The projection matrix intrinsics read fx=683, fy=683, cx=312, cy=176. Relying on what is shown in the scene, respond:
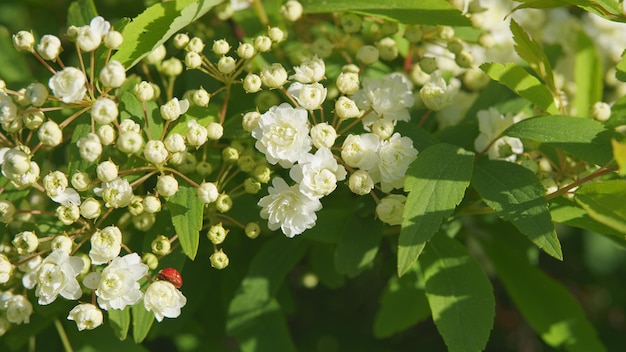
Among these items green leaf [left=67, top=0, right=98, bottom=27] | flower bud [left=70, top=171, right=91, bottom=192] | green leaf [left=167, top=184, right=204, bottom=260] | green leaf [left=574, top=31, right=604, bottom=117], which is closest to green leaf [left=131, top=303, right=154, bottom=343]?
green leaf [left=167, top=184, right=204, bottom=260]

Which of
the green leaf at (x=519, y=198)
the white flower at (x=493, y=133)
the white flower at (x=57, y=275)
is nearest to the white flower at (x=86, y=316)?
the white flower at (x=57, y=275)

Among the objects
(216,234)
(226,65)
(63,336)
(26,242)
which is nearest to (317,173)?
(216,234)

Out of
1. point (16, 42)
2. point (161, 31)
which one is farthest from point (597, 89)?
point (16, 42)

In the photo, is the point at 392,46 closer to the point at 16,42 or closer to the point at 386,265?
the point at 386,265

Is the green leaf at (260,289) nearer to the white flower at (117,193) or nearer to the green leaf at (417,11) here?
the white flower at (117,193)

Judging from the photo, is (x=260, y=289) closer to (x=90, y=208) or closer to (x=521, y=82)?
(x=90, y=208)
